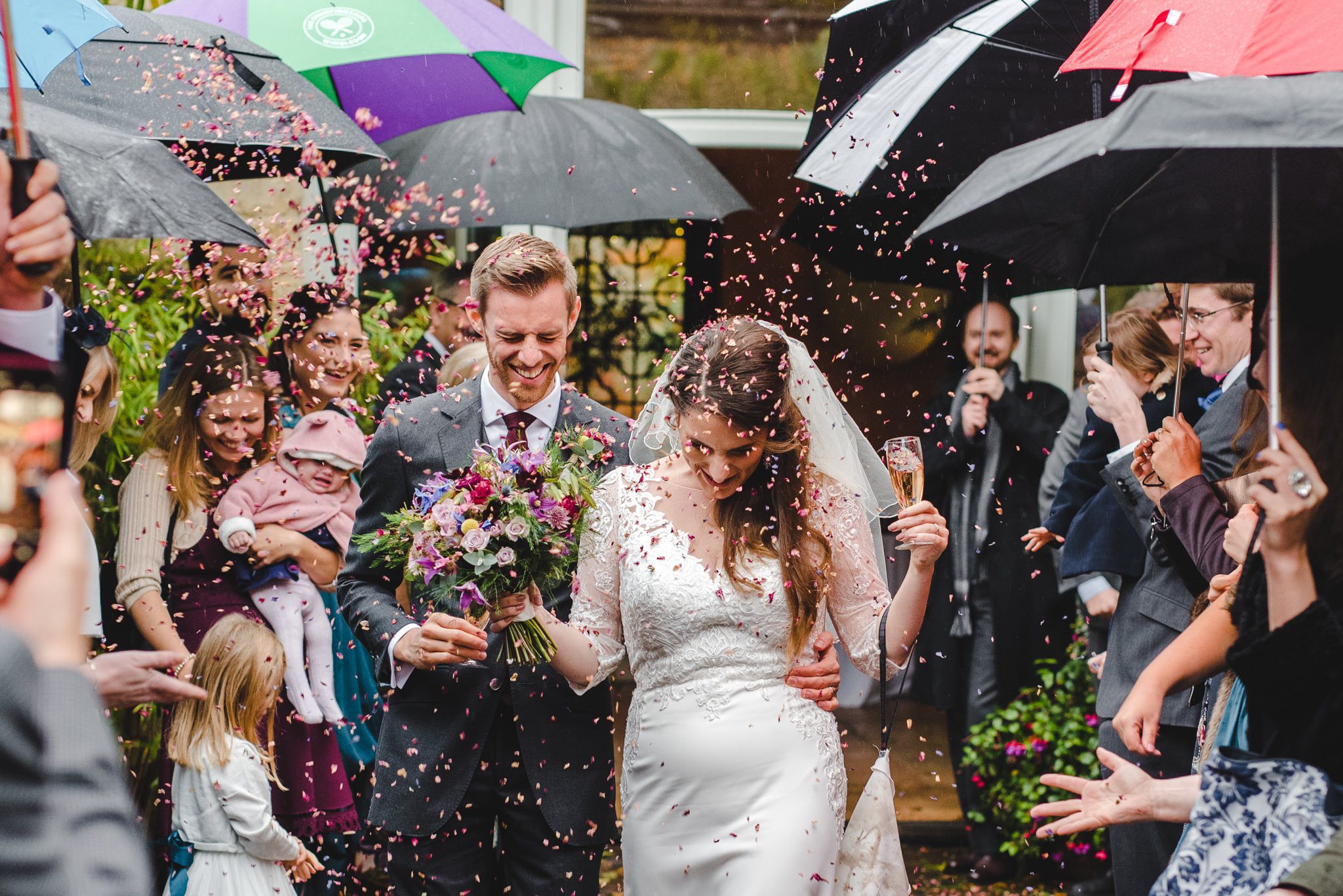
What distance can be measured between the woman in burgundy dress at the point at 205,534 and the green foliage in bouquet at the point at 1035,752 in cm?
268

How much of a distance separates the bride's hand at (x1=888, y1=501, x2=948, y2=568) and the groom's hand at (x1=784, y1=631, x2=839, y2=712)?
426mm

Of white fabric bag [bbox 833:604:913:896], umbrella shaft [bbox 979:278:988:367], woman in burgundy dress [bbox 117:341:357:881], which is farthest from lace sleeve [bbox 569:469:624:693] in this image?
umbrella shaft [bbox 979:278:988:367]

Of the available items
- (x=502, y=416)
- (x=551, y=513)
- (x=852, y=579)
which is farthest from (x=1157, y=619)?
(x=502, y=416)

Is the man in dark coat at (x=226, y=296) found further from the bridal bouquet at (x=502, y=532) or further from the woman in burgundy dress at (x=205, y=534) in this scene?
the bridal bouquet at (x=502, y=532)

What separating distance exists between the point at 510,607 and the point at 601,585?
0.37m

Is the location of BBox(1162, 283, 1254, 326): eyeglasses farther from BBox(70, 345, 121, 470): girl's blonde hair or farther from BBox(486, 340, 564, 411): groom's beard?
BBox(70, 345, 121, 470): girl's blonde hair

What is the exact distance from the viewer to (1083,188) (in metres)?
3.07

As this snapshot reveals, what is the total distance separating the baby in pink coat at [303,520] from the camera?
4.62 metres

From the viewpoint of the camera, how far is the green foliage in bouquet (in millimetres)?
5562

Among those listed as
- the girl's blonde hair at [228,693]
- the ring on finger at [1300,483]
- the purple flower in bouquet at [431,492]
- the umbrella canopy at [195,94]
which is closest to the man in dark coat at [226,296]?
the umbrella canopy at [195,94]

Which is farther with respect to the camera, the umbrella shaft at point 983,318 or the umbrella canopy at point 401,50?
the umbrella shaft at point 983,318

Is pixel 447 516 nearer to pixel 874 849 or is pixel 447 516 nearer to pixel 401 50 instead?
pixel 874 849

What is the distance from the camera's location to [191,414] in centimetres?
454

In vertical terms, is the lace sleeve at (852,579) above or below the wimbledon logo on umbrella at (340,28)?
below
